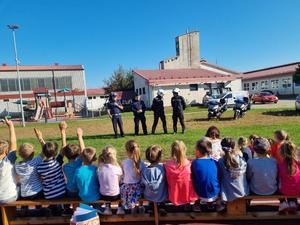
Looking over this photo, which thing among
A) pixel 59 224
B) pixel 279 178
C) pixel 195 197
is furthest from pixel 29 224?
pixel 279 178

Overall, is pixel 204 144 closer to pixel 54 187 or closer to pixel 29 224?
pixel 54 187

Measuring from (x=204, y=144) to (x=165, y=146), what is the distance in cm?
533

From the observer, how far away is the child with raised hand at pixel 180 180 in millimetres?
4047

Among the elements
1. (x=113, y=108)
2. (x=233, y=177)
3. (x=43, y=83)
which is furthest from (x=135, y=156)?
(x=43, y=83)

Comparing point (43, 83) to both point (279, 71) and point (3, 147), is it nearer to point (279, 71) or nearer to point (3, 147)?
point (279, 71)

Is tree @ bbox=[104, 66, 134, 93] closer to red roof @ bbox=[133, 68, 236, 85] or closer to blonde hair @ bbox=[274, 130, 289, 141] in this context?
red roof @ bbox=[133, 68, 236, 85]

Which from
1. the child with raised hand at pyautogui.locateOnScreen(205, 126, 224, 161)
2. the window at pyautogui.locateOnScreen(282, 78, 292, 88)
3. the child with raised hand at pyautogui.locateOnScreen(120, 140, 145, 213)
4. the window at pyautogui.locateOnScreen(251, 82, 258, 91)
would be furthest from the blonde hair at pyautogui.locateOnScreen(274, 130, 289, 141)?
the window at pyautogui.locateOnScreen(251, 82, 258, 91)

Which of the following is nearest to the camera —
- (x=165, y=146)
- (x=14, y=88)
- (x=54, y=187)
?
(x=54, y=187)

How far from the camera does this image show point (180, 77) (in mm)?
38281

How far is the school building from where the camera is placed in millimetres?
42844

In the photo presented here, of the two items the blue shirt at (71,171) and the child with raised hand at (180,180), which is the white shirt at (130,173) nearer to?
the child with raised hand at (180,180)

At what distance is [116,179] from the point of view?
4.21 meters

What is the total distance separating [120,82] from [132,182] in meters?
50.9

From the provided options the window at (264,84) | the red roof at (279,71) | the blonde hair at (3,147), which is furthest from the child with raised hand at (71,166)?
the window at (264,84)
